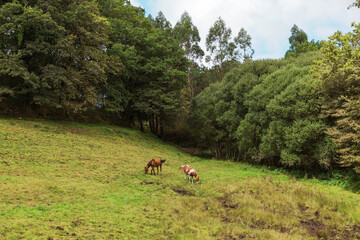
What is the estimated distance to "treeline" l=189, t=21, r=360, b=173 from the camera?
13.6m

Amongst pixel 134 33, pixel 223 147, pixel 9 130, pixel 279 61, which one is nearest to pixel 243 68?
pixel 279 61

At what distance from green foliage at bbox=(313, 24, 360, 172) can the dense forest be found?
65 mm

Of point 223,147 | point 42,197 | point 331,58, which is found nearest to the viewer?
point 42,197

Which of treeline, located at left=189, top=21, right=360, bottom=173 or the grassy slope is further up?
treeline, located at left=189, top=21, right=360, bottom=173

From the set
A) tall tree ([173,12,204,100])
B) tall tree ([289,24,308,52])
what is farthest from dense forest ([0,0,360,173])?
tall tree ([289,24,308,52])

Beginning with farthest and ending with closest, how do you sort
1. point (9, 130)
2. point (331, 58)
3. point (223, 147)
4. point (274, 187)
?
point (223, 147) < point (9, 130) < point (331, 58) < point (274, 187)

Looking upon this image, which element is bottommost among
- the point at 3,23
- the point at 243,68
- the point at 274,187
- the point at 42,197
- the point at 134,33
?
the point at 42,197

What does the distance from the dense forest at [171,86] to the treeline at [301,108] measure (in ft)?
0.27

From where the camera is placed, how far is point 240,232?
6.70m

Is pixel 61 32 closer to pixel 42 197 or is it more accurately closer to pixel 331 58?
pixel 42 197

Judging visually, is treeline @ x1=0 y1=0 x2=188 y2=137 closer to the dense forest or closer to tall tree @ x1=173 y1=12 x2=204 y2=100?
the dense forest

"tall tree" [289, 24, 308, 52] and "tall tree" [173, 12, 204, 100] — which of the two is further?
"tall tree" [289, 24, 308, 52]


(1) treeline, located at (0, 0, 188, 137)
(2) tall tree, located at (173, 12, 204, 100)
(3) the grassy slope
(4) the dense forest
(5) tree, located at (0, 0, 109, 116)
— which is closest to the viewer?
(3) the grassy slope

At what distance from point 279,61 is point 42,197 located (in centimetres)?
2671
